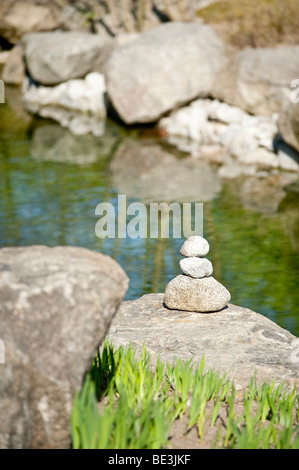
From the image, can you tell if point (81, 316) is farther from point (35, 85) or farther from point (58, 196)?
point (35, 85)

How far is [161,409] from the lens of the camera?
408 centimetres

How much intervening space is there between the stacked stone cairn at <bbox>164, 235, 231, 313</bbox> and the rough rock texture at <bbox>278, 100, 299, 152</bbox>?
6281 millimetres

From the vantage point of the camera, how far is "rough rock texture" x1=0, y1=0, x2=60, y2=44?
825 inches

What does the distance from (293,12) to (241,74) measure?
496 cm

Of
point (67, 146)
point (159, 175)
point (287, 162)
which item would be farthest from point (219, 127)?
point (67, 146)

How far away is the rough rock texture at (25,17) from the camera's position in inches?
825

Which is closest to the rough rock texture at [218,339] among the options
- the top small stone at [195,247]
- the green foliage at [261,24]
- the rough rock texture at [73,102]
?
the top small stone at [195,247]

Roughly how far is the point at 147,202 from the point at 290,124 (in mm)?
3040

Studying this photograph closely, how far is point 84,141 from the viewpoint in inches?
569

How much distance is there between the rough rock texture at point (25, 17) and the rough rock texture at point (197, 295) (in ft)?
53.7

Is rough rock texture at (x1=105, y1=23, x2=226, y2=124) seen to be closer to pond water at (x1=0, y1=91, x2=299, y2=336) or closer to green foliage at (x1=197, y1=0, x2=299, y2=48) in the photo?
pond water at (x1=0, y1=91, x2=299, y2=336)

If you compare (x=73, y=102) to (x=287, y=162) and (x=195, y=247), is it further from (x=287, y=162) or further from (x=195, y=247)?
(x=195, y=247)

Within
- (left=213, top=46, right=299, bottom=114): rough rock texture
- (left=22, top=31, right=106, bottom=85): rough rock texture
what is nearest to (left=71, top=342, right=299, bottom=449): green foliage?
(left=213, top=46, right=299, bottom=114): rough rock texture
